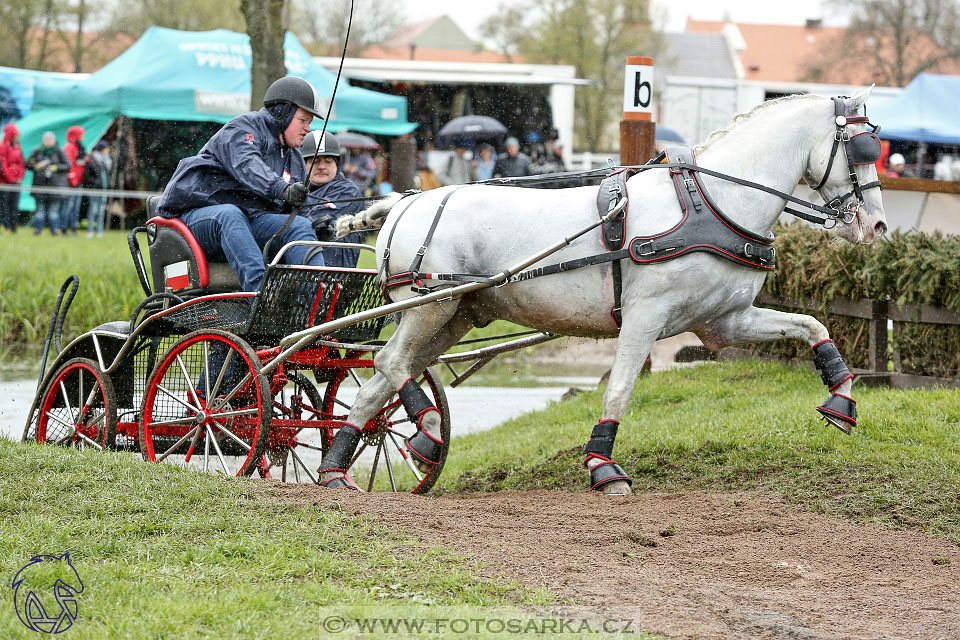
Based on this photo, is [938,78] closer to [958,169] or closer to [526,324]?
[958,169]

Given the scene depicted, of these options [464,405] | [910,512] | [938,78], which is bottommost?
[464,405]

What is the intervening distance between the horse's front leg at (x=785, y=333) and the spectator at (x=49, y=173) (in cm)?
1550

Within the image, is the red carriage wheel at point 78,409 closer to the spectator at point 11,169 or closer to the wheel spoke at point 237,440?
the wheel spoke at point 237,440

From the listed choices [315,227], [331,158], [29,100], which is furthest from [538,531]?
[29,100]

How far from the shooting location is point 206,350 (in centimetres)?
621

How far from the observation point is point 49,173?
19.5 meters

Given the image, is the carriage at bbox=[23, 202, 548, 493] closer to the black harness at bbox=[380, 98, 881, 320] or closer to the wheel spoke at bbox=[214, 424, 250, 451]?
the wheel spoke at bbox=[214, 424, 250, 451]

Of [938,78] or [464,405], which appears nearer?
[464,405]

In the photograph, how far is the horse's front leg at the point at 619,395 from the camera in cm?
571

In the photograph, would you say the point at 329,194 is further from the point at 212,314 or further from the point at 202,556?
the point at 202,556

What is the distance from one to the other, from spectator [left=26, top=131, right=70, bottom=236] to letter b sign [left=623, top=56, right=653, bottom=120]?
1308 cm

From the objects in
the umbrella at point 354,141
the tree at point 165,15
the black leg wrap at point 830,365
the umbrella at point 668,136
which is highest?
the tree at point 165,15

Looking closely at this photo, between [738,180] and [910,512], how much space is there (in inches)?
73.3

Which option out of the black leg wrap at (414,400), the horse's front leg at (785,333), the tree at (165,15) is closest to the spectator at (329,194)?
the black leg wrap at (414,400)
